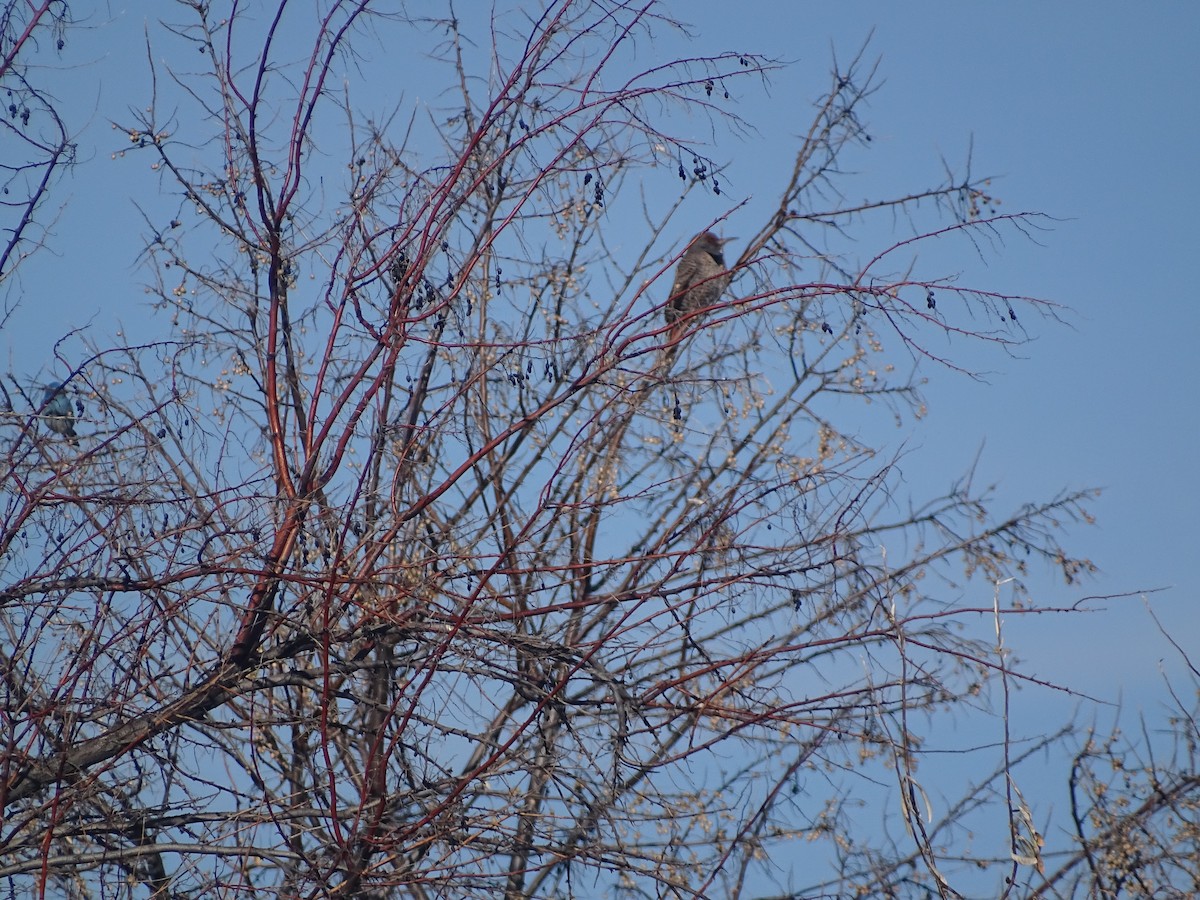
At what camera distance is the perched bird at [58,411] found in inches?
165

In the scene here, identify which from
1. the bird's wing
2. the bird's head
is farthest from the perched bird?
the bird's head

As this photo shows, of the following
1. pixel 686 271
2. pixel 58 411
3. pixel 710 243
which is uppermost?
pixel 710 243

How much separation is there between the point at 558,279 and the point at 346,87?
9.24 ft

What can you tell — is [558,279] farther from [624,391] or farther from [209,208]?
[624,391]

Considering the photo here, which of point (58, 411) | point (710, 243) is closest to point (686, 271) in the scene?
point (710, 243)

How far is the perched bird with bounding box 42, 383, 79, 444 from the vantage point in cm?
419

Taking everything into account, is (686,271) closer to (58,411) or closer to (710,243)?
(710,243)

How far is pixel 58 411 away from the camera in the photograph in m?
4.45

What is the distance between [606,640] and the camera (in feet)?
11.7

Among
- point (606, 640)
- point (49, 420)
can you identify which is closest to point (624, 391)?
point (606, 640)

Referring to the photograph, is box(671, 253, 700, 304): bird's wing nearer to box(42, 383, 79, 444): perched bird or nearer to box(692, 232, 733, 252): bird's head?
box(692, 232, 733, 252): bird's head

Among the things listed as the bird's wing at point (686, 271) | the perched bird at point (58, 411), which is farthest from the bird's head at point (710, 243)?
the perched bird at point (58, 411)

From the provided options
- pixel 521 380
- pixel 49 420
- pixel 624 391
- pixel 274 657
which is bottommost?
pixel 274 657

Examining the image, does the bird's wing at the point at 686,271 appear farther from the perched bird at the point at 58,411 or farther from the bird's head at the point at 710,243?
the perched bird at the point at 58,411
